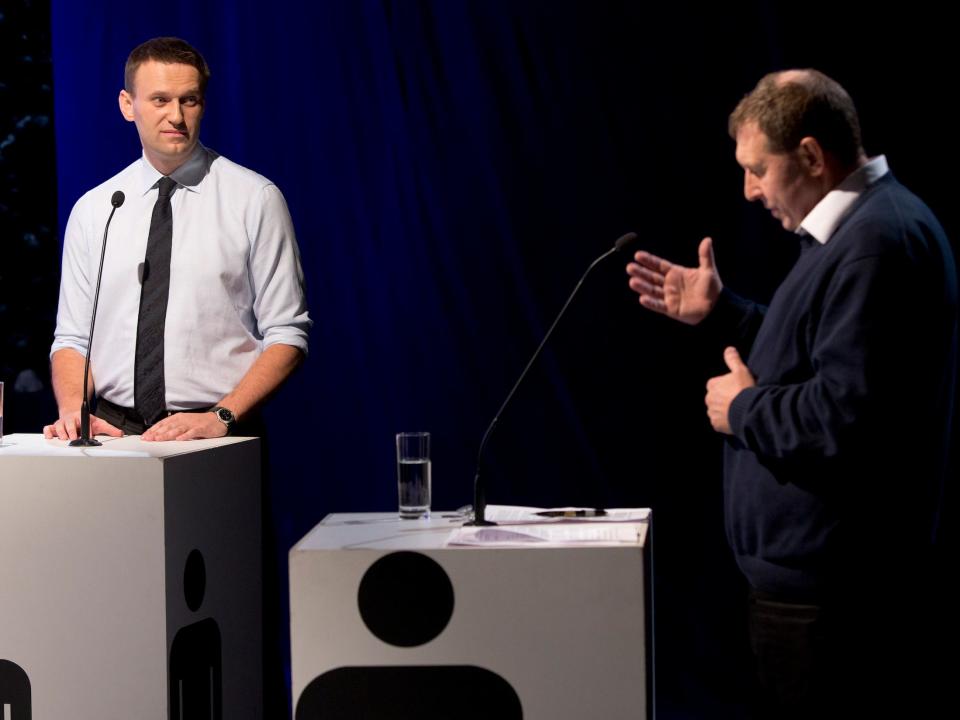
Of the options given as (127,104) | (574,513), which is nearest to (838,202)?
(574,513)

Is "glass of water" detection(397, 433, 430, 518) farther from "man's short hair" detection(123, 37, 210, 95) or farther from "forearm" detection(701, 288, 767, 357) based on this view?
"man's short hair" detection(123, 37, 210, 95)

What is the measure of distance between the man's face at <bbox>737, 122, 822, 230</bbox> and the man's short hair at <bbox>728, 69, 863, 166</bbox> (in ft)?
0.05

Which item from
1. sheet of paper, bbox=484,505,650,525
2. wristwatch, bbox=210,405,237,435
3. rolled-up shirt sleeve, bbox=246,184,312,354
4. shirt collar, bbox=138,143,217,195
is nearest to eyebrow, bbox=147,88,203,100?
shirt collar, bbox=138,143,217,195

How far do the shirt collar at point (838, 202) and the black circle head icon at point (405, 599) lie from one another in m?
0.82

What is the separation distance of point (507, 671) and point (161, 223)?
133 centimetres

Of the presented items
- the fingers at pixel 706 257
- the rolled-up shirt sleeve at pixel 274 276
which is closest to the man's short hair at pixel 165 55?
the rolled-up shirt sleeve at pixel 274 276

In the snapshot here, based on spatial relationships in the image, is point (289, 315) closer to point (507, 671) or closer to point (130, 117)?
point (130, 117)

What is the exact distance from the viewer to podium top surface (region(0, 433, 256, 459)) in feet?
6.95

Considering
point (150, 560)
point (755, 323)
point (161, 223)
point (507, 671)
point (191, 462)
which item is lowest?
point (507, 671)

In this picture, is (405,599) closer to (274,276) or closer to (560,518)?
(560,518)

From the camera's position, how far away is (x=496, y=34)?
3.73m

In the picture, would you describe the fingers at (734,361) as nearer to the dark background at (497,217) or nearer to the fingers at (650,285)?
the fingers at (650,285)

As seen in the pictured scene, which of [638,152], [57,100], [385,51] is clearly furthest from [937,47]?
[57,100]

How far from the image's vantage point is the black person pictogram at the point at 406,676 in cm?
190
